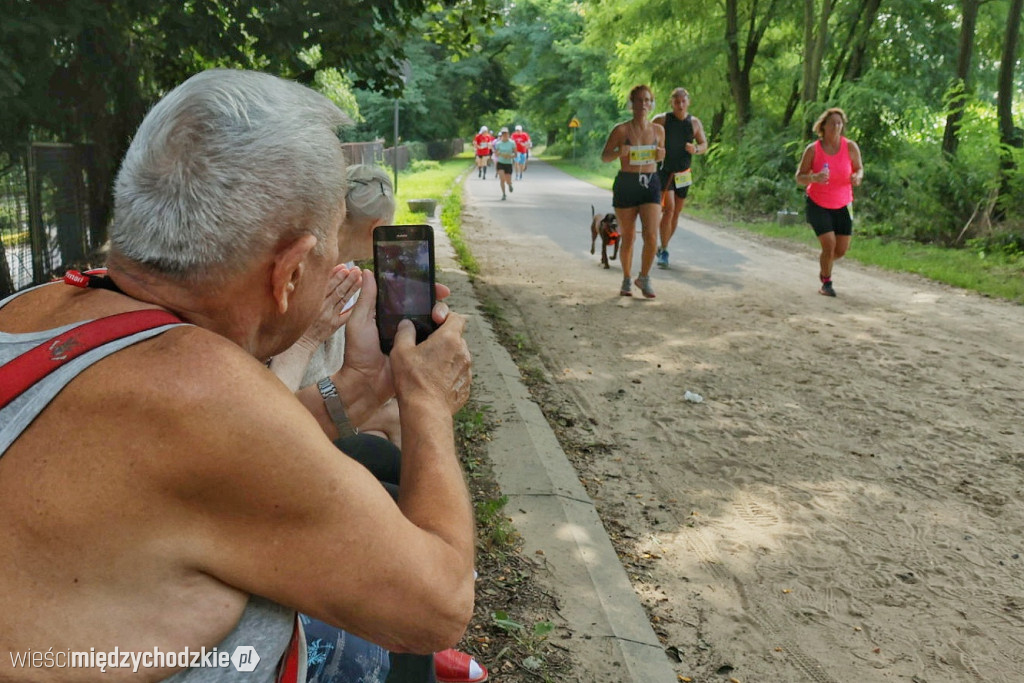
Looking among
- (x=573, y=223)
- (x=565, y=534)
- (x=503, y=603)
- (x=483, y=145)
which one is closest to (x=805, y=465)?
(x=565, y=534)

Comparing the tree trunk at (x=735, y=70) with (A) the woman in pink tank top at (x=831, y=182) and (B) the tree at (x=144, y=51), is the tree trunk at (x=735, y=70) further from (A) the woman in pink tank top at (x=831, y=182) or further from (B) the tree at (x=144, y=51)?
(B) the tree at (x=144, y=51)

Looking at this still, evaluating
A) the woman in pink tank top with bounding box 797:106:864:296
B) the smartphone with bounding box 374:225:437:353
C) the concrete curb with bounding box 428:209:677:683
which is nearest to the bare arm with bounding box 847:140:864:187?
the woman in pink tank top with bounding box 797:106:864:296

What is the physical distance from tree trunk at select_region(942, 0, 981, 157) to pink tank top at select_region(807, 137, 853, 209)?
5659 millimetres

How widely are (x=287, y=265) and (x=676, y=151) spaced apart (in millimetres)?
10507

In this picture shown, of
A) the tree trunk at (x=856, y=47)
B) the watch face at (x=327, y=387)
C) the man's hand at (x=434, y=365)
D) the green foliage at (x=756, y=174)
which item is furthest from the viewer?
the tree trunk at (x=856, y=47)

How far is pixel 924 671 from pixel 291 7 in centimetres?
556

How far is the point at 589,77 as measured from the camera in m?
55.0

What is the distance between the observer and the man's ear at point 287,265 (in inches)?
63.5

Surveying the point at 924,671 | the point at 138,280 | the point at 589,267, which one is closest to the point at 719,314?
the point at 589,267

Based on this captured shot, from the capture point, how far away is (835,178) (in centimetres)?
1001

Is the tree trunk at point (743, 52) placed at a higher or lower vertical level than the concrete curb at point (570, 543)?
higher

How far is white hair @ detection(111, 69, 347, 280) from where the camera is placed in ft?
5.04

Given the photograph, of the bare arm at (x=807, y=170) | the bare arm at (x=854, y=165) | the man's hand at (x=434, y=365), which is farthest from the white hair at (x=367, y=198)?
the bare arm at (x=854, y=165)

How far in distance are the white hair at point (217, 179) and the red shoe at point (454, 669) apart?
5.26 ft
